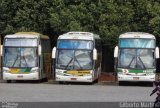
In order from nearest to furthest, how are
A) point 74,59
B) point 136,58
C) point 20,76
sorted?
point 136,58 → point 74,59 → point 20,76

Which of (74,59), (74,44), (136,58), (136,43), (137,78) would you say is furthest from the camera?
(74,44)

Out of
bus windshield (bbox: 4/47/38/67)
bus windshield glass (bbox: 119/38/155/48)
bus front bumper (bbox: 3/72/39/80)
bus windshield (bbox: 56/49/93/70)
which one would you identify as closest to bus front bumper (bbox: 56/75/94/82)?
bus windshield (bbox: 56/49/93/70)

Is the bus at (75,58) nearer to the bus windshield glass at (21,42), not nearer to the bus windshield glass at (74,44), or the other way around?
the bus windshield glass at (74,44)

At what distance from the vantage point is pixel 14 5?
4619cm

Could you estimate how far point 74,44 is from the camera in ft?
118

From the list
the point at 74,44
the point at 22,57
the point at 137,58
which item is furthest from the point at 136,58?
the point at 22,57

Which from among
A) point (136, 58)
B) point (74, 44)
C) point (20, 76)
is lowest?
point (20, 76)

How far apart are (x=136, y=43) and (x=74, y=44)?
12.8 feet

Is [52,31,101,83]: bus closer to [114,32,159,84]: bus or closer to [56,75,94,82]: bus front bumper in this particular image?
[56,75,94,82]: bus front bumper

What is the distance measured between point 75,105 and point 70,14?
1111 inches

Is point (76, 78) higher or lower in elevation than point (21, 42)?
lower

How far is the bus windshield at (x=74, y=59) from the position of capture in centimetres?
3544

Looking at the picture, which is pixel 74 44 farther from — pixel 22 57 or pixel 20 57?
pixel 20 57

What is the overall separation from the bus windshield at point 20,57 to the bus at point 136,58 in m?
5.47
